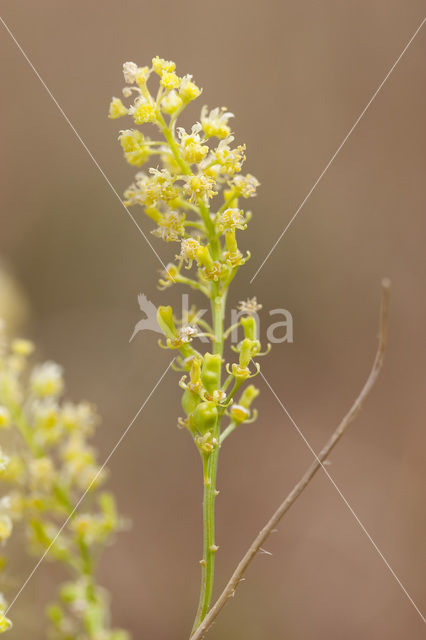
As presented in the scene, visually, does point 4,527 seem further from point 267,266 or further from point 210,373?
point 267,266

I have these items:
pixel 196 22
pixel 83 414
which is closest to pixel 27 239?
pixel 196 22


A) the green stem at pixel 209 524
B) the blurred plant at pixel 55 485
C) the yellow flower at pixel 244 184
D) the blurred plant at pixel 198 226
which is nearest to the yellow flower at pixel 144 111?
the blurred plant at pixel 198 226

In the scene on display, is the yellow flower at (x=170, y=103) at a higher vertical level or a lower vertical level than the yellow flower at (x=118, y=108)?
higher

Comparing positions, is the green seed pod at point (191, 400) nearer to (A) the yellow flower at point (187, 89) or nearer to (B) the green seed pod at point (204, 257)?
(B) the green seed pod at point (204, 257)

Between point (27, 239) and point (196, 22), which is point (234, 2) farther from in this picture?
point (27, 239)

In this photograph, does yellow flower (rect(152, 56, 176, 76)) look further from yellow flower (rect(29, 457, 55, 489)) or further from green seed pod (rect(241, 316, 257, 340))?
yellow flower (rect(29, 457, 55, 489))

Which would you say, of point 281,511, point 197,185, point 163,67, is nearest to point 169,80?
point 163,67

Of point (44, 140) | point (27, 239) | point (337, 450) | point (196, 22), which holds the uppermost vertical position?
point (196, 22)
